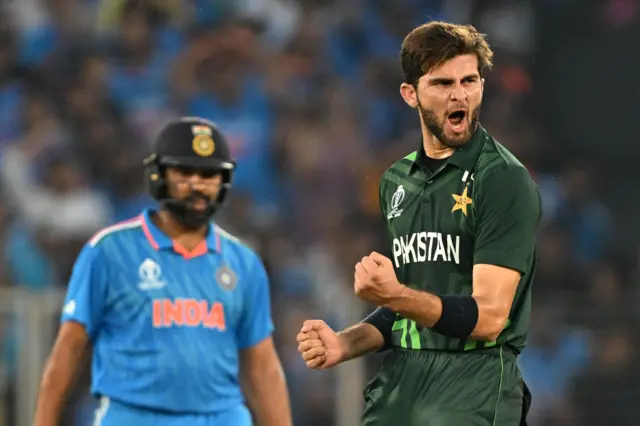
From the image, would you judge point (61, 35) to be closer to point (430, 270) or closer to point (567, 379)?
point (567, 379)

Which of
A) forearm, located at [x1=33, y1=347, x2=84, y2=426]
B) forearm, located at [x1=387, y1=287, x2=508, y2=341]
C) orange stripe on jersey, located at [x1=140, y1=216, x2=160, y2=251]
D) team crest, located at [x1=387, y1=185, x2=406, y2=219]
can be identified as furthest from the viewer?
orange stripe on jersey, located at [x1=140, y1=216, x2=160, y2=251]

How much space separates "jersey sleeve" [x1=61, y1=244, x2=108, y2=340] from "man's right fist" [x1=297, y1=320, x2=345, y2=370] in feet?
6.78

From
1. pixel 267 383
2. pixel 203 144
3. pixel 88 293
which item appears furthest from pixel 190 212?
pixel 267 383

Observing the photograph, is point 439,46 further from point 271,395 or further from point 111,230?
point 271,395

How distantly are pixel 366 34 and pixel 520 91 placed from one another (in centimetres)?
152

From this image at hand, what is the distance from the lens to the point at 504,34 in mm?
11969

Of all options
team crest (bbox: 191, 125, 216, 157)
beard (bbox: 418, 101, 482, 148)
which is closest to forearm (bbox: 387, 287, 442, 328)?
beard (bbox: 418, 101, 482, 148)

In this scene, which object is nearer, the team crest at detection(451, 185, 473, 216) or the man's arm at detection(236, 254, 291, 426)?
the team crest at detection(451, 185, 473, 216)

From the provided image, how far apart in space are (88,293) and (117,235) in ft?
1.23

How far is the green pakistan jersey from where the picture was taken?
4016mm

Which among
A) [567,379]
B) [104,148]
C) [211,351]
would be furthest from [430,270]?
[104,148]

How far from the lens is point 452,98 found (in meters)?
4.12

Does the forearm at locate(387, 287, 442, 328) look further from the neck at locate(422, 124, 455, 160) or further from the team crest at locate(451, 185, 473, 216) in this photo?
the neck at locate(422, 124, 455, 160)

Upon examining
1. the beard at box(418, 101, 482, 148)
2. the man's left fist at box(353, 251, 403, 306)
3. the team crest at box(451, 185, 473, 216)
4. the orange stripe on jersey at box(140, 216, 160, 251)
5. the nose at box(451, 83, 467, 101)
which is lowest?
the man's left fist at box(353, 251, 403, 306)
